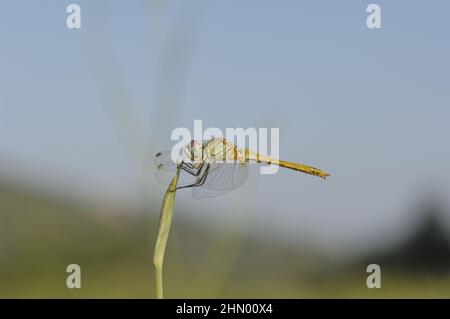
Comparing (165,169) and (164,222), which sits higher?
(165,169)

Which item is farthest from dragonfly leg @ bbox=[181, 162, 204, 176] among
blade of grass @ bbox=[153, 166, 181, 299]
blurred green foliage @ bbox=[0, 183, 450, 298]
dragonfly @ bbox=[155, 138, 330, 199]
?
blade of grass @ bbox=[153, 166, 181, 299]

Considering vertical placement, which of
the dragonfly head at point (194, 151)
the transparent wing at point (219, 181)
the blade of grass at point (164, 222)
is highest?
the dragonfly head at point (194, 151)

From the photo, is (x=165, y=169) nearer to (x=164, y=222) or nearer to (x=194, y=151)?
(x=194, y=151)

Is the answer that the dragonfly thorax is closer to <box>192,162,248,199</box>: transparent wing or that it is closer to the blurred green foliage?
<box>192,162,248,199</box>: transparent wing

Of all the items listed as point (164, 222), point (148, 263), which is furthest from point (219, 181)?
point (148, 263)

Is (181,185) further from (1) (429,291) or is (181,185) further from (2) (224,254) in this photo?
(1) (429,291)

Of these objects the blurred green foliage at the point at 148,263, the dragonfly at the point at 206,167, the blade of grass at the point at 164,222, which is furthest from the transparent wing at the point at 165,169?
the blade of grass at the point at 164,222

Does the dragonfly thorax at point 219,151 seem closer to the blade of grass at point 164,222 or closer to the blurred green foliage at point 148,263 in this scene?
the blurred green foliage at point 148,263
